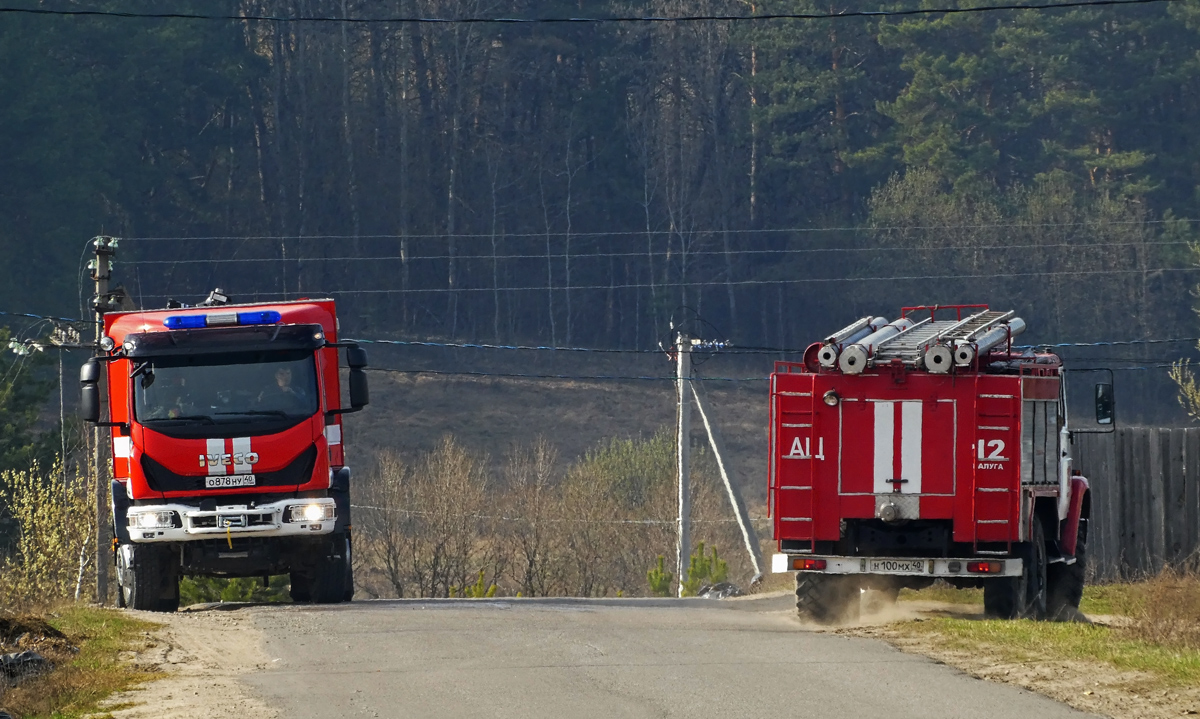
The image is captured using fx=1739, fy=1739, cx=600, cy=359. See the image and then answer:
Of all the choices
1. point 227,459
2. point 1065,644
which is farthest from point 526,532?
point 1065,644

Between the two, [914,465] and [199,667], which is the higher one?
[914,465]

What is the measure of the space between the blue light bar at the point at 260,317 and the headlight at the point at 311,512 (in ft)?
6.72

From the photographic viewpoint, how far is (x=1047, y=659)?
13234 mm

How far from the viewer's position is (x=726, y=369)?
242 ft

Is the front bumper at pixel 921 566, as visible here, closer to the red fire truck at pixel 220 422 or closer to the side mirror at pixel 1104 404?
the side mirror at pixel 1104 404

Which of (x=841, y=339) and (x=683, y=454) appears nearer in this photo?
(x=841, y=339)

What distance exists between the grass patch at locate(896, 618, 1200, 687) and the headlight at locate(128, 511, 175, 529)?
25.9 feet

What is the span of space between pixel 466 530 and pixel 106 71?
30.4 m

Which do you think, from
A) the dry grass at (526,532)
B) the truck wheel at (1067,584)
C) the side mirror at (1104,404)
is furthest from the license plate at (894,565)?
the dry grass at (526,532)

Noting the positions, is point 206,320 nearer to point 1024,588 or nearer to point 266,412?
point 266,412

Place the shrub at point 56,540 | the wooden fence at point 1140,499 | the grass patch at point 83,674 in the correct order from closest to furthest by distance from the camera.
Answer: the grass patch at point 83,674, the wooden fence at point 1140,499, the shrub at point 56,540

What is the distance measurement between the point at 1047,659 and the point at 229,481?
9.31m

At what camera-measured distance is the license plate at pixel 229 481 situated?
18.8m

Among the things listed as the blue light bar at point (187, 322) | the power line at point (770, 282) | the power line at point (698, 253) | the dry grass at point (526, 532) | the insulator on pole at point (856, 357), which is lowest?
the dry grass at point (526, 532)
